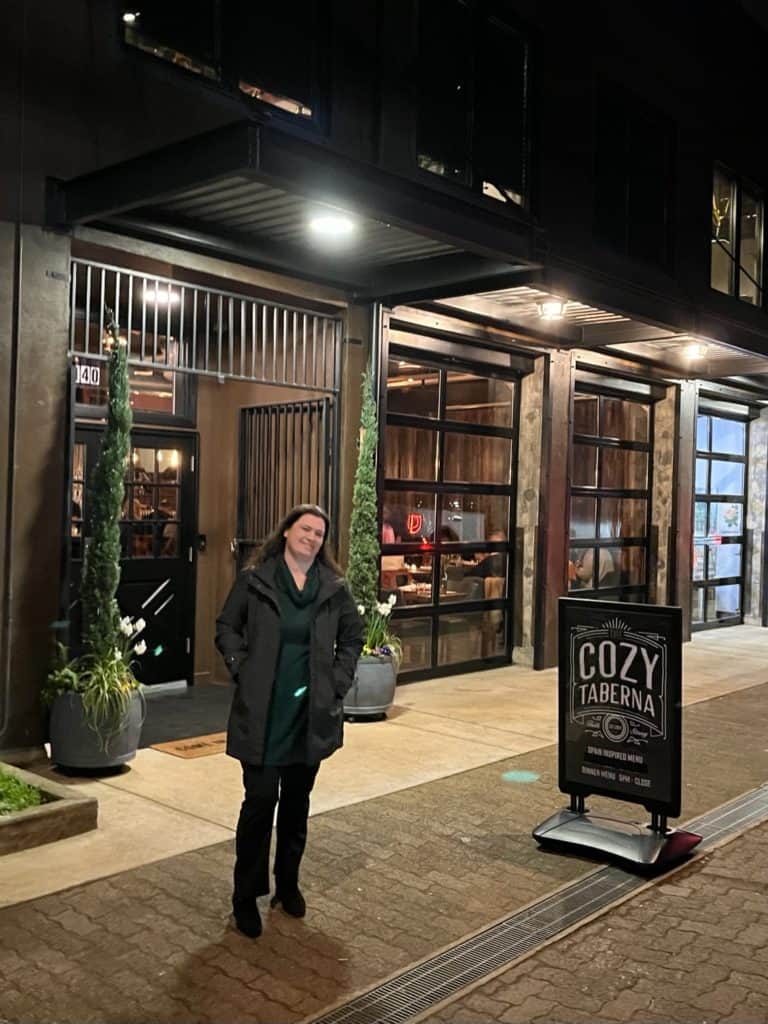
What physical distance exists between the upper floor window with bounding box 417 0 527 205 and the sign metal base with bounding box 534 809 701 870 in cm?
564

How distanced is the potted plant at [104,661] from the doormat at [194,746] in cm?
72

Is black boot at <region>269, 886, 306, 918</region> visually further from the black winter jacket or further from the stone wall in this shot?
the stone wall

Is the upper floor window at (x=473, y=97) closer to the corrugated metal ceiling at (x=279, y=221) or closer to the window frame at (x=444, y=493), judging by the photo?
the corrugated metal ceiling at (x=279, y=221)

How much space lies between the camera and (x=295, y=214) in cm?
721

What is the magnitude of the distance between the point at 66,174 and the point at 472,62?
4.26 m

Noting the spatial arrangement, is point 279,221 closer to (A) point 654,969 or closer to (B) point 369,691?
(B) point 369,691

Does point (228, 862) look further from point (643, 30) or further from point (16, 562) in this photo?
point (643, 30)

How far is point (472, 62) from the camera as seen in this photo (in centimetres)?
923

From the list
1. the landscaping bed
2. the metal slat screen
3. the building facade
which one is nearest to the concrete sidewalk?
the landscaping bed

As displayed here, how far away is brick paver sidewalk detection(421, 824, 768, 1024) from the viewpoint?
3.76m

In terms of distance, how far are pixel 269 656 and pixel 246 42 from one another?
5191mm

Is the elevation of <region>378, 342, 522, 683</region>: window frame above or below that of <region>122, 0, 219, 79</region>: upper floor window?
below

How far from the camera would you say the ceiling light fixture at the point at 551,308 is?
961 cm

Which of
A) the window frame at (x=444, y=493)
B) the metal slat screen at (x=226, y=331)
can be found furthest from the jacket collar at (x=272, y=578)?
the window frame at (x=444, y=493)
